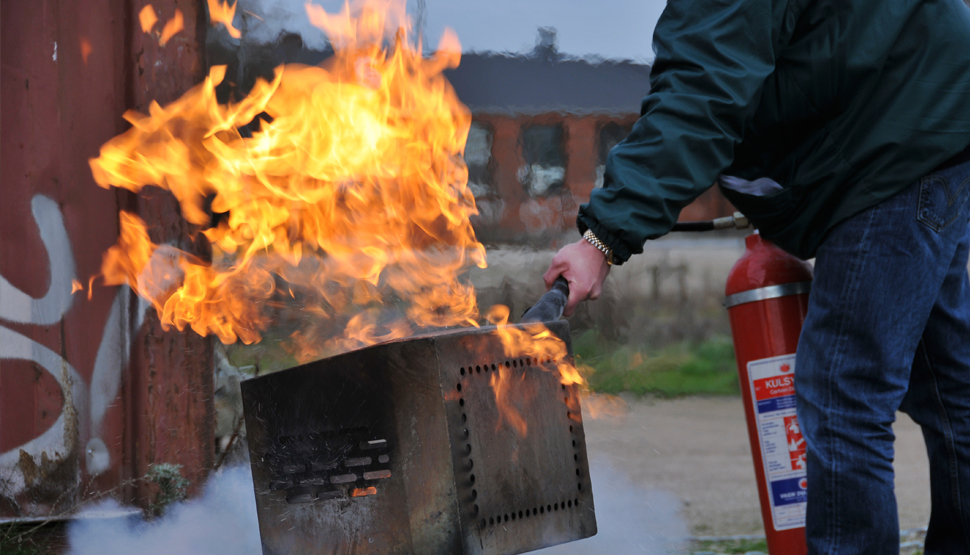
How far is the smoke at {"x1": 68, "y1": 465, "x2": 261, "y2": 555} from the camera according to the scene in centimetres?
239

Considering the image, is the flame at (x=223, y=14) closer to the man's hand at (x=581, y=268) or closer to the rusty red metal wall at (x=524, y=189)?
the rusty red metal wall at (x=524, y=189)

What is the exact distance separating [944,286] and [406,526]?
1.33 metres

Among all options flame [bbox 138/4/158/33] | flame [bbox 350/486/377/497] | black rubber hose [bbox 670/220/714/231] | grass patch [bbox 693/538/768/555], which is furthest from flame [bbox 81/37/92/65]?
grass patch [bbox 693/538/768/555]

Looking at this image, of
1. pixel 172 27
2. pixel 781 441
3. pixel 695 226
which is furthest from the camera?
pixel 172 27

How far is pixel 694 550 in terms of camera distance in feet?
8.44

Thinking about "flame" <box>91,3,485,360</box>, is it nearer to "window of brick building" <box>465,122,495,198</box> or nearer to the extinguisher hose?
"window of brick building" <box>465,122,495,198</box>

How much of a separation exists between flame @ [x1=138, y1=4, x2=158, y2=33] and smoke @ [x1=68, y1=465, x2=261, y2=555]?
1705 millimetres

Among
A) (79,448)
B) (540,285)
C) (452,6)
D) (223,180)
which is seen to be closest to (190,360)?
(79,448)

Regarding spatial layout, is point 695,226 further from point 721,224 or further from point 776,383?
point 776,383

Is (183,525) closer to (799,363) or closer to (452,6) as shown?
(799,363)

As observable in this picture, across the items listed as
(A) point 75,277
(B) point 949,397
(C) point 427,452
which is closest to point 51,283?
(A) point 75,277

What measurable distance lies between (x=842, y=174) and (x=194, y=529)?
2.30m

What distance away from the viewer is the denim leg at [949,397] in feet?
5.49

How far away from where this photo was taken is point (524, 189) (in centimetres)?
349
